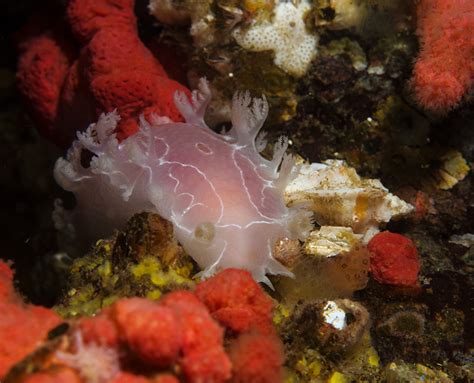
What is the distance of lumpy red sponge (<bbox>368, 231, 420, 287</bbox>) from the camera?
3598mm

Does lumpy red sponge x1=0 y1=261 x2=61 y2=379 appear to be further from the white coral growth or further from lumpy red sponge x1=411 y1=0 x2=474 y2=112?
lumpy red sponge x1=411 y1=0 x2=474 y2=112

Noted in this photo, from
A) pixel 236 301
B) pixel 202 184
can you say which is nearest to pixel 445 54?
pixel 202 184

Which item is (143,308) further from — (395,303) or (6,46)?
(6,46)

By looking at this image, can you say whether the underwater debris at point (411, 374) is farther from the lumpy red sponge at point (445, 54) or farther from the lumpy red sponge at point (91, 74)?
the lumpy red sponge at point (91, 74)

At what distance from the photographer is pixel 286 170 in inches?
141

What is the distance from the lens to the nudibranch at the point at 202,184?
10.8 ft

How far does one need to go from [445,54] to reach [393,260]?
179 centimetres

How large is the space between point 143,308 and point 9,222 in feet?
14.7

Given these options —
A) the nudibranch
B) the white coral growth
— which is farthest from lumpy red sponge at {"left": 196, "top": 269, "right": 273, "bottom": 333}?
the white coral growth

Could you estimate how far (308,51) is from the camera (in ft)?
13.4

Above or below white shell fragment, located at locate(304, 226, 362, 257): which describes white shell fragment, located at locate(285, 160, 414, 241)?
above

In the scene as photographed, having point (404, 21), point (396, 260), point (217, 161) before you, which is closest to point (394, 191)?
point (396, 260)

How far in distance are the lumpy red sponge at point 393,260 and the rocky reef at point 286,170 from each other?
0.5 inches

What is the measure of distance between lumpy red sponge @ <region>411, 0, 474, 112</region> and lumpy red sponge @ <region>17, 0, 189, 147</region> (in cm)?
220
